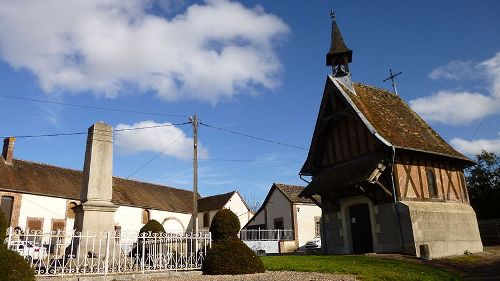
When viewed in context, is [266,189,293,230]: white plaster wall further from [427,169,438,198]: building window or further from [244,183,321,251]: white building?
[427,169,438,198]: building window

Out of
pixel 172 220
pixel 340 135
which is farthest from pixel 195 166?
pixel 172 220

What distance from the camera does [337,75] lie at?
2173 centimetres

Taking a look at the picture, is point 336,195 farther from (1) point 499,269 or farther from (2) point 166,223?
(2) point 166,223

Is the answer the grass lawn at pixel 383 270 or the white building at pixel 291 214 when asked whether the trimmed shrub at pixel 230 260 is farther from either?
the white building at pixel 291 214

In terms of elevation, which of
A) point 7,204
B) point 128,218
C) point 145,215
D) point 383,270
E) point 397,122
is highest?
point 397,122

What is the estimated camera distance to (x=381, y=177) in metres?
17.1

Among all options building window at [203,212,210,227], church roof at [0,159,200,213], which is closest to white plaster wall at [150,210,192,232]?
church roof at [0,159,200,213]

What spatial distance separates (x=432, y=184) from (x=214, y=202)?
32490 millimetres

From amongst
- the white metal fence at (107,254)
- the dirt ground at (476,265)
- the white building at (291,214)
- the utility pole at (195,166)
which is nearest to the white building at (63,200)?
the utility pole at (195,166)

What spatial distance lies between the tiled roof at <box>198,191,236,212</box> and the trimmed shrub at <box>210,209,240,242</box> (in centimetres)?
3304

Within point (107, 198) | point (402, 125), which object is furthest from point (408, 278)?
point (402, 125)

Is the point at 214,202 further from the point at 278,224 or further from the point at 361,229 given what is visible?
the point at 361,229

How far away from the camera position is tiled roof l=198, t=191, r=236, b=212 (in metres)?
45.9

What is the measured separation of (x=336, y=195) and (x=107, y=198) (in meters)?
11.3
